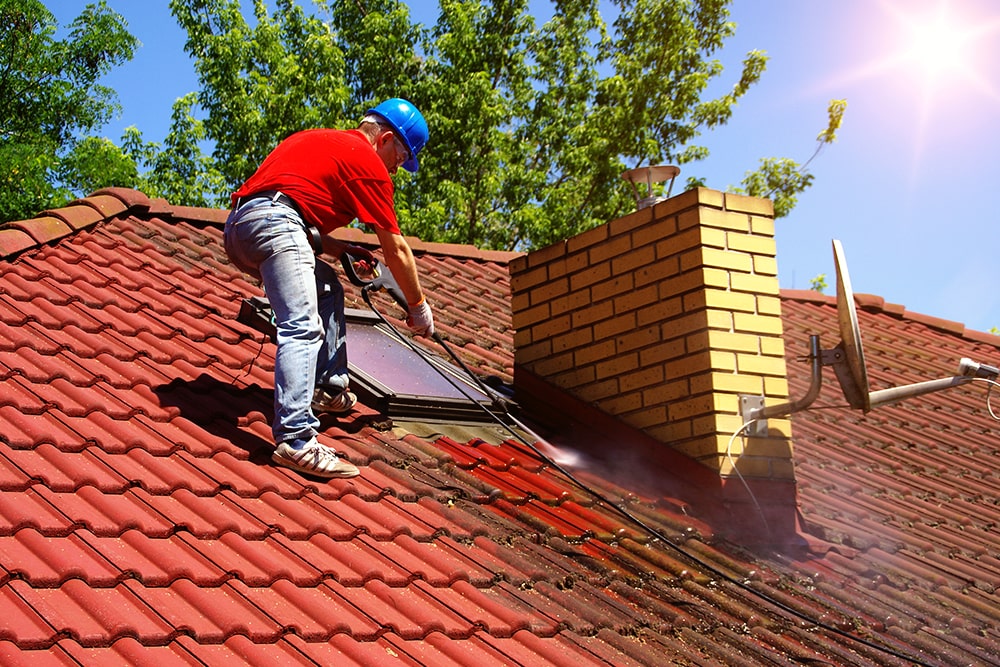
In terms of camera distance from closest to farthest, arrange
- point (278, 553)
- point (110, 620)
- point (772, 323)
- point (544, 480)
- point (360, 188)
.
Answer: point (110, 620) < point (278, 553) < point (360, 188) < point (544, 480) < point (772, 323)

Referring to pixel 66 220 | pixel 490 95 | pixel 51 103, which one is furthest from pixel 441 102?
pixel 66 220

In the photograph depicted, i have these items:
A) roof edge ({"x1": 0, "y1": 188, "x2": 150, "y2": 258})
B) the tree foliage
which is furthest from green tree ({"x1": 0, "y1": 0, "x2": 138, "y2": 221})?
roof edge ({"x1": 0, "y1": 188, "x2": 150, "y2": 258})

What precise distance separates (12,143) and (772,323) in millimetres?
18377

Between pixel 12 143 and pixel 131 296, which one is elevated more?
pixel 12 143

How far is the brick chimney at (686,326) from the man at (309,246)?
1.26 m

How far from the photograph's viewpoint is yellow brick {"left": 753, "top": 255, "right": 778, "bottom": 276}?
18.3 feet

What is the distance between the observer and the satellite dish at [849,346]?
5297 mm

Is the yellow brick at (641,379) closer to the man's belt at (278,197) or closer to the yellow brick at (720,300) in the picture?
the yellow brick at (720,300)

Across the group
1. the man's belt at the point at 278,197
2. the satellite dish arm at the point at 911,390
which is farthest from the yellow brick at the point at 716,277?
the man's belt at the point at 278,197

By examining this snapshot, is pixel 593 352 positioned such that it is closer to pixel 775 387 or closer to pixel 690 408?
pixel 690 408

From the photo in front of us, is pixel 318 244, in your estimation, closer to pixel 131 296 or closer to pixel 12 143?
pixel 131 296

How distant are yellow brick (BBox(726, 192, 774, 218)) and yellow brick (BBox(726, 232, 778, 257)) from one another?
129mm

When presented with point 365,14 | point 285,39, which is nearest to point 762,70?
point 365,14

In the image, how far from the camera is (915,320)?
434 inches
